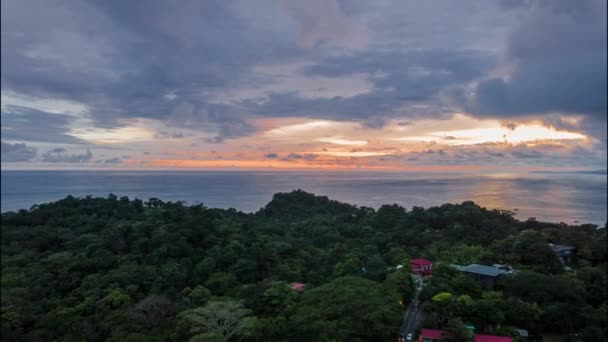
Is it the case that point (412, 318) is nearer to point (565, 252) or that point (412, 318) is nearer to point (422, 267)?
point (422, 267)

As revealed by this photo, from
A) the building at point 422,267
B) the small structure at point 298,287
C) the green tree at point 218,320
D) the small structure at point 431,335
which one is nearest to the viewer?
the small structure at point 431,335

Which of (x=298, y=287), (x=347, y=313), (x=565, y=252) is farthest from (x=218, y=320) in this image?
(x=565, y=252)

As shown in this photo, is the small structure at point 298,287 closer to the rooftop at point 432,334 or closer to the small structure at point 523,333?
the rooftop at point 432,334

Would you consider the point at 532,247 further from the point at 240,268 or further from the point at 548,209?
the point at 548,209

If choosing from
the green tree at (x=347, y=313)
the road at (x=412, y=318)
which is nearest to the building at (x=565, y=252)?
the road at (x=412, y=318)

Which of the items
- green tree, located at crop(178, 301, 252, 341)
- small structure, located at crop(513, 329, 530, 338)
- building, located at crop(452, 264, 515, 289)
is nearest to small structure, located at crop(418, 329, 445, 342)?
small structure, located at crop(513, 329, 530, 338)
